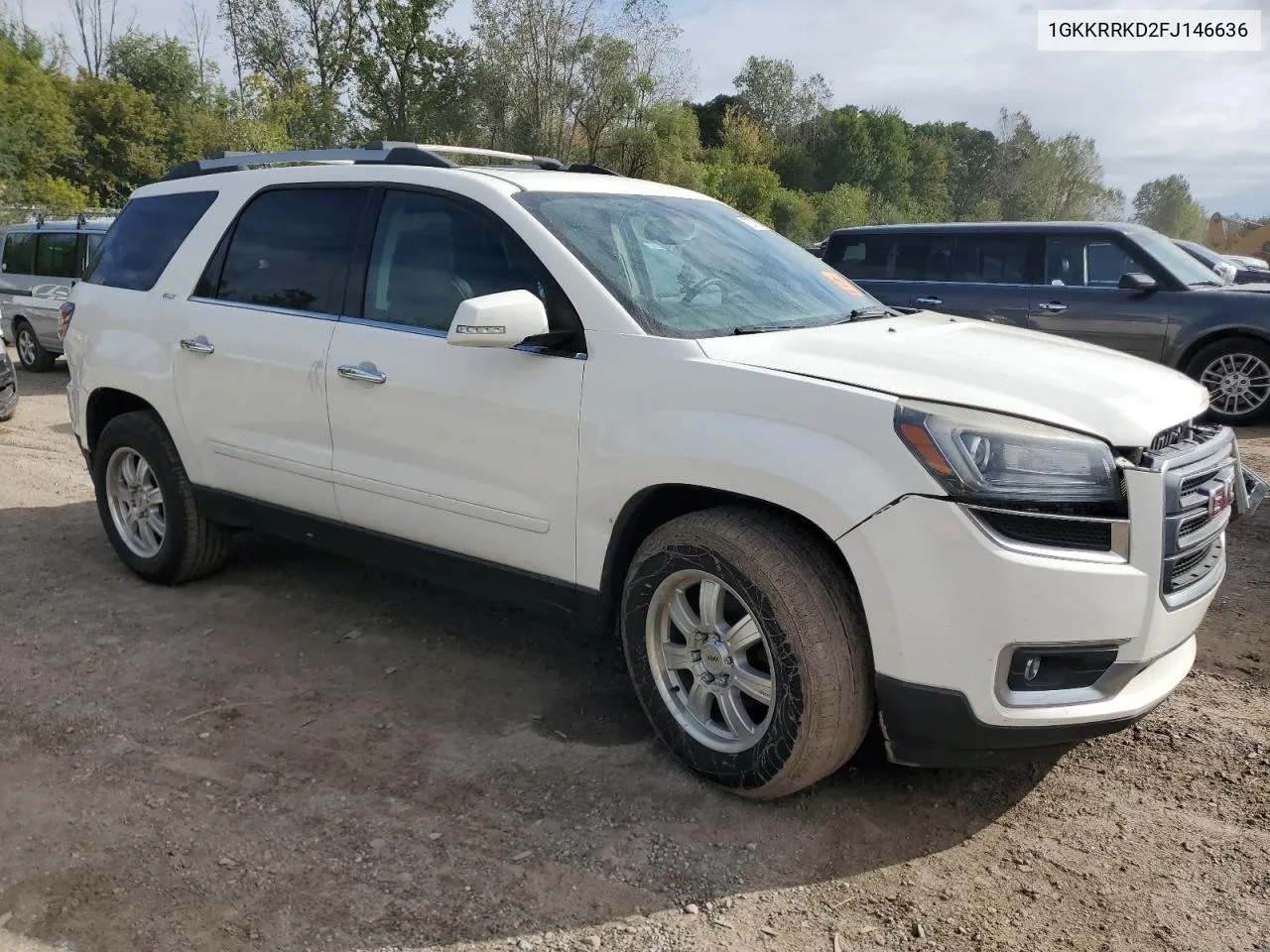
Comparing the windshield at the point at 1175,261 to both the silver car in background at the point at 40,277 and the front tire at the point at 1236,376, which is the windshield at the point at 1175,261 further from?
the silver car in background at the point at 40,277

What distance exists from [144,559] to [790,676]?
3.54 meters

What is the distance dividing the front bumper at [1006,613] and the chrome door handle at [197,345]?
9.81 ft

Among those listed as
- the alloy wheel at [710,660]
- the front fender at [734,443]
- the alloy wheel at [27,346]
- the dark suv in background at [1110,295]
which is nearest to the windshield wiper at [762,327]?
the front fender at [734,443]

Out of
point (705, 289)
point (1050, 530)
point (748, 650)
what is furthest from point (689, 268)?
point (1050, 530)

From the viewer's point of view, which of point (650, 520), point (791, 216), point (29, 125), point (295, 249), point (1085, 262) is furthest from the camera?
point (791, 216)

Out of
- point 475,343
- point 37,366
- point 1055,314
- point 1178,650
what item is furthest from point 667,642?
point 37,366

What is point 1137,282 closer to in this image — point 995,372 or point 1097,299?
point 1097,299

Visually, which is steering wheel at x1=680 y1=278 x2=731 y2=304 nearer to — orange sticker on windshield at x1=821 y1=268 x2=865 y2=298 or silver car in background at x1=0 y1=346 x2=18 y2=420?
orange sticker on windshield at x1=821 y1=268 x2=865 y2=298

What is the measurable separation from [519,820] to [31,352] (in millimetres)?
12827

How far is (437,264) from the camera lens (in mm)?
3713

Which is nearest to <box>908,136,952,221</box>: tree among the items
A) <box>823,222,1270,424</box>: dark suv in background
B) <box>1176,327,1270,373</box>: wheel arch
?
<box>823,222,1270,424</box>: dark suv in background

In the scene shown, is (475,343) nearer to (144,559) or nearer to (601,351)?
(601,351)

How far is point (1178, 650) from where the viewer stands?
9.58 feet

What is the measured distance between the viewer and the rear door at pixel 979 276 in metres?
9.41
